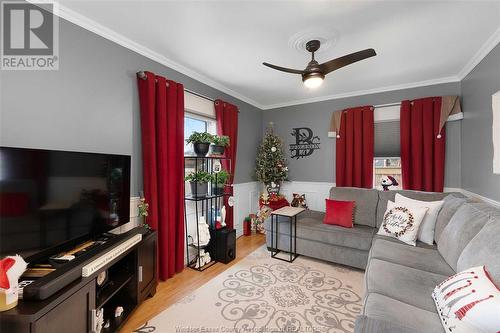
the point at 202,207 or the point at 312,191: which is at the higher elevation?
the point at 312,191

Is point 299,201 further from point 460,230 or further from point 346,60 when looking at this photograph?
point 346,60

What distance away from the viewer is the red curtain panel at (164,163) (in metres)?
2.50

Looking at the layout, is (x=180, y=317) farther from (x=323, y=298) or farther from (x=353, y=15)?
(x=353, y=15)

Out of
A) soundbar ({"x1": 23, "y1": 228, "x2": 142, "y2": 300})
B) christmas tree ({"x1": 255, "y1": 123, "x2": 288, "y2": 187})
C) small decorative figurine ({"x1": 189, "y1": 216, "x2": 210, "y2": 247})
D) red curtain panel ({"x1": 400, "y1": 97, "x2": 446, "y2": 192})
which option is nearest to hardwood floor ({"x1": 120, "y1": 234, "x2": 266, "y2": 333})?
small decorative figurine ({"x1": 189, "y1": 216, "x2": 210, "y2": 247})

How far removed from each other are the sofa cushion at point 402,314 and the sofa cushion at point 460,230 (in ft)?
2.53

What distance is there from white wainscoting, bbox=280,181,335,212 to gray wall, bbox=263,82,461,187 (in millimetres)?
97

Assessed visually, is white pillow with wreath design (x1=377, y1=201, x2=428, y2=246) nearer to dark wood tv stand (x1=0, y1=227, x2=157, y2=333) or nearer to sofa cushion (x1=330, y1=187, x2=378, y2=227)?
sofa cushion (x1=330, y1=187, x2=378, y2=227)

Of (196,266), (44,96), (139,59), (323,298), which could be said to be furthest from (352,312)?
(139,59)

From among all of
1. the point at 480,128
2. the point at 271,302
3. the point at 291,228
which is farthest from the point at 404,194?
the point at 271,302

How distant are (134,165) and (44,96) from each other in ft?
3.13

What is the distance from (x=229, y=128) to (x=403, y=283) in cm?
301

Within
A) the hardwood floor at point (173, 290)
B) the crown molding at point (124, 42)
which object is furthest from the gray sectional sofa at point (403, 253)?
the crown molding at point (124, 42)

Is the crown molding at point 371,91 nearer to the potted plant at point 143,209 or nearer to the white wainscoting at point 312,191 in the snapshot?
the white wainscoting at point 312,191

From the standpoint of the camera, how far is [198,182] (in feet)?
9.59
